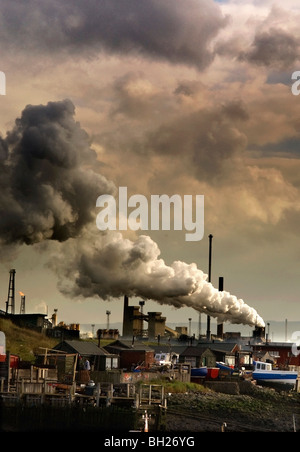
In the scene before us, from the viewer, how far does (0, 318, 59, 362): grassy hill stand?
93.2m

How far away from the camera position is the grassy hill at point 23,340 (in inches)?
3671

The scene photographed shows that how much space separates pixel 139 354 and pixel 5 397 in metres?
35.7

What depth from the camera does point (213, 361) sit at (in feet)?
347

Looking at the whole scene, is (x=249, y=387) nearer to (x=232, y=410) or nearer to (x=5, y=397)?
(x=232, y=410)

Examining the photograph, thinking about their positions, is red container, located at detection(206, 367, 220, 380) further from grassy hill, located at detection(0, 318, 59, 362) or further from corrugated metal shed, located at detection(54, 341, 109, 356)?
grassy hill, located at detection(0, 318, 59, 362)

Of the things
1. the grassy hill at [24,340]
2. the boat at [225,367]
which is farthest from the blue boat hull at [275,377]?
the grassy hill at [24,340]

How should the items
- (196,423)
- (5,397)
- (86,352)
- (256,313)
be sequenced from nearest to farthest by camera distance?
1. (5,397)
2. (196,423)
3. (86,352)
4. (256,313)

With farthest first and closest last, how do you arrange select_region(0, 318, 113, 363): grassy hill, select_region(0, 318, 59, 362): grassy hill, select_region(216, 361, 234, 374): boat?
select_region(216, 361, 234, 374): boat
select_region(0, 318, 59, 362): grassy hill
select_region(0, 318, 113, 363): grassy hill

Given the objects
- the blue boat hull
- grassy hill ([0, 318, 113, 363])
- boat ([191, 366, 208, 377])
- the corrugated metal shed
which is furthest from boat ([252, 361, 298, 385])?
grassy hill ([0, 318, 113, 363])

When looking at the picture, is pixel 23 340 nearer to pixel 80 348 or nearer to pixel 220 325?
pixel 80 348

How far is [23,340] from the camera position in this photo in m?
102

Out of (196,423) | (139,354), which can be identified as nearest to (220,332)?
(139,354)

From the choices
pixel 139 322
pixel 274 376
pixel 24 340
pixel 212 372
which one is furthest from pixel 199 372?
pixel 139 322

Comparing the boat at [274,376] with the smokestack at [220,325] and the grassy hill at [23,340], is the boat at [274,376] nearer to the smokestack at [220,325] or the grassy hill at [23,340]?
the grassy hill at [23,340]
